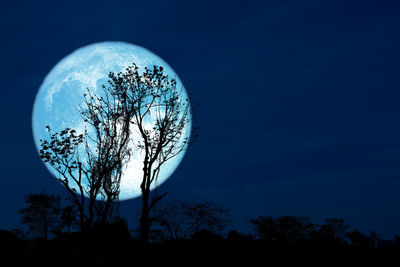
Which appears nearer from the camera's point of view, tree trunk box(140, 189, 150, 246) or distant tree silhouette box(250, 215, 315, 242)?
tree trunk box(140, 189, 150, 246)

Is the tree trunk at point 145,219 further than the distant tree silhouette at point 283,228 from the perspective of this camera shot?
No

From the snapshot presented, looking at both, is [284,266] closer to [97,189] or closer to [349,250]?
[349,250]

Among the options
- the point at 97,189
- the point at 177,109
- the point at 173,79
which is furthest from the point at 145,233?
the point at 173,79

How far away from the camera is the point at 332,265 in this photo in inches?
687

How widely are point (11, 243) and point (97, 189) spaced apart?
816 cm

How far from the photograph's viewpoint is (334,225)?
2377 inches

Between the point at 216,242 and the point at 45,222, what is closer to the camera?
the point at 216,242

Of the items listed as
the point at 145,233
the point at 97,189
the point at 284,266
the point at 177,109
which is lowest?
the point at 284,266

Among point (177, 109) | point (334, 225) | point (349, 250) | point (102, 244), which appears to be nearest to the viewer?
point (349, 250)

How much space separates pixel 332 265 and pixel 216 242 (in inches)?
274

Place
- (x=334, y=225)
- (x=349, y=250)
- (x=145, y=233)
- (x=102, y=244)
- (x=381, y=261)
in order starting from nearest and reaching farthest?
(x=381, y=261), (x=349, y=250), (x=145, y=233), (x=102, y=244), (x=334, y=225)

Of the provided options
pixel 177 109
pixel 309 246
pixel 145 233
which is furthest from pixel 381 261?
pixel 177 109

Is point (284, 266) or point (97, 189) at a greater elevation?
point (97, 189)

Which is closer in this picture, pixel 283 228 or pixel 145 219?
pixel 145 219
